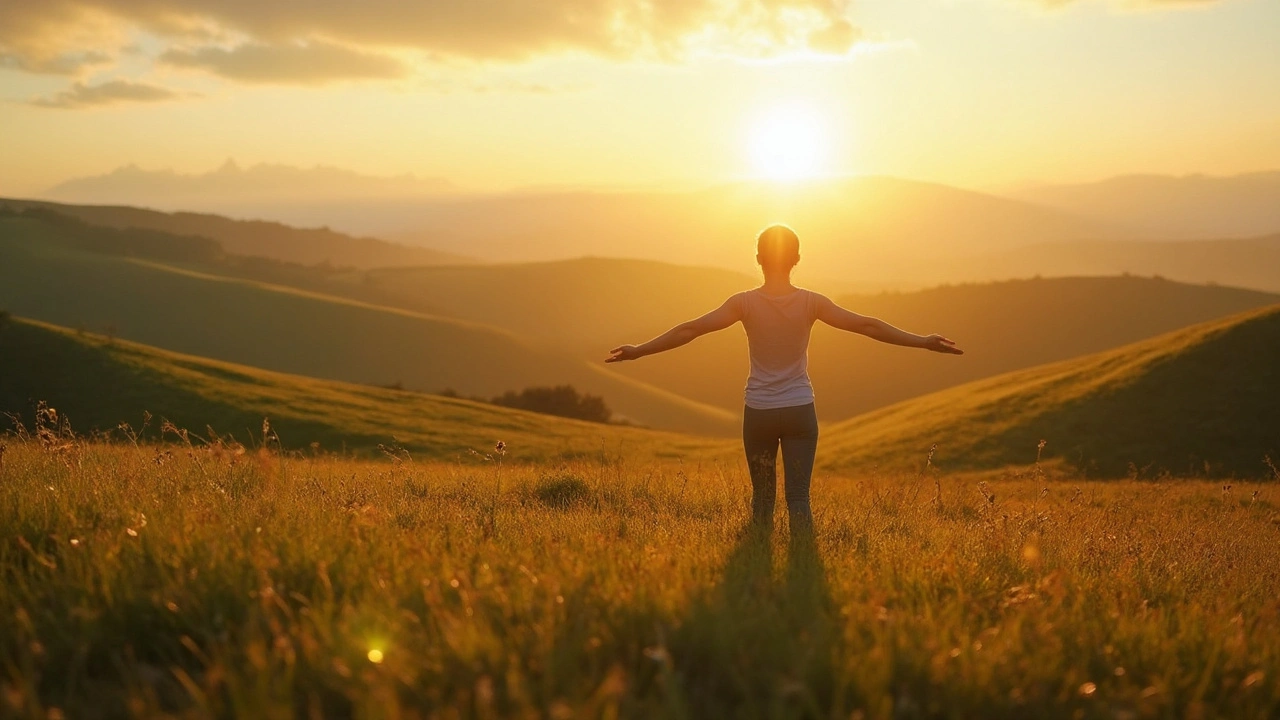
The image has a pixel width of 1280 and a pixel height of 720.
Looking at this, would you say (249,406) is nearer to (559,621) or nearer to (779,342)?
(779,342)

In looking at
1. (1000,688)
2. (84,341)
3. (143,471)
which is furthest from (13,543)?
(84,341)

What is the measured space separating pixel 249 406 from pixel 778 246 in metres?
35.3

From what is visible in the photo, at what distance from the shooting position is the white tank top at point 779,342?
8.36m

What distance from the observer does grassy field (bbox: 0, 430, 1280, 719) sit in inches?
148

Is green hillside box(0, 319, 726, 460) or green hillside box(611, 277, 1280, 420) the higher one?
green hillside box(611, 277, 1280, 420)

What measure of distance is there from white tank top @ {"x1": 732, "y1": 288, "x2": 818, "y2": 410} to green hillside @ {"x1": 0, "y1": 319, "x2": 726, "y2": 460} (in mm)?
25094

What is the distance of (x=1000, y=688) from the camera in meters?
4.04

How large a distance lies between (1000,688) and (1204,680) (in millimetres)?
973

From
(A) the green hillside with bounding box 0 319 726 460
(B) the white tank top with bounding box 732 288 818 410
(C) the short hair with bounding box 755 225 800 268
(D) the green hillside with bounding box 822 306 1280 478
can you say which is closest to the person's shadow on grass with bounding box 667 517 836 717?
(B) the white tank top with bounding box 732 288 818 410

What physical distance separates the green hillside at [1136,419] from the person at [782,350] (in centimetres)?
2352

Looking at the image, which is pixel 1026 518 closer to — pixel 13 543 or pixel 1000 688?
pixel 1000 688

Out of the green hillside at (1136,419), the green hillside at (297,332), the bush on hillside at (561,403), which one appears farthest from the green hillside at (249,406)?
the green hillside at (297,332)

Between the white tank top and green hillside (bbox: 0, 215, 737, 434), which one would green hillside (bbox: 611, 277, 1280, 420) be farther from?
the white tank top

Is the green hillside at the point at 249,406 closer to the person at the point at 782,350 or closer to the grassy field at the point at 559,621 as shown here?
the person at the point at 782,350
